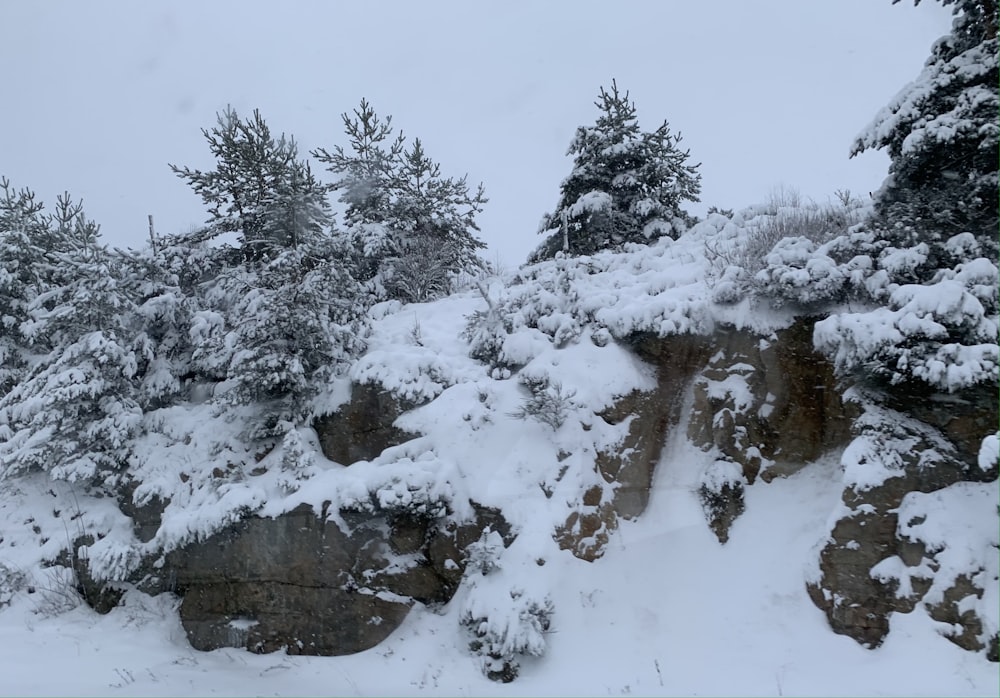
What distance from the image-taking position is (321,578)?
6.61 metres

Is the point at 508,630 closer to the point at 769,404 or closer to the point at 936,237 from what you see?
the point at 769,404

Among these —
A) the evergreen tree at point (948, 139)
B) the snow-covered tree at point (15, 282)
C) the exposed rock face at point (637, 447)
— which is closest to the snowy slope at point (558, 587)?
the exposed rock face at point (637, 447)

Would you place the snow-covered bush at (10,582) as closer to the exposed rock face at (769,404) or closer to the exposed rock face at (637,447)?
the exposed rock face at (637,447)

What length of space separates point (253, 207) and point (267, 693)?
8.78 meters

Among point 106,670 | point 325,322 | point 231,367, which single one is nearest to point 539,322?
point 325,322

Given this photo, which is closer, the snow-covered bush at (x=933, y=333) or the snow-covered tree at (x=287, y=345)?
the snow-covered bush at (x=933, y=333)

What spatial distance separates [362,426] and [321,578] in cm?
195

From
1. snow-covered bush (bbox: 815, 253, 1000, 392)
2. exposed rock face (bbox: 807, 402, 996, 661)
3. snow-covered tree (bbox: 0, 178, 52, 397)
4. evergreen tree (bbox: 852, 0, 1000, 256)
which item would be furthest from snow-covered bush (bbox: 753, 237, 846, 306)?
snow-covered tree (bbox: 0, 178, 52, 397)

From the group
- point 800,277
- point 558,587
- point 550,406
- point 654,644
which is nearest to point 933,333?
point 800,277

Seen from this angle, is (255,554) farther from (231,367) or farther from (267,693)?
(231,367)

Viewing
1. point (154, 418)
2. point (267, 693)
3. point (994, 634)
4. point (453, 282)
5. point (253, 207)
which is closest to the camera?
point (994, 634)

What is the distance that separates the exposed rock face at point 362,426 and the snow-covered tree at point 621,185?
6295 millimetres

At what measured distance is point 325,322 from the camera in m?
8.12

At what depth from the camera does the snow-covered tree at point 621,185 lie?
1276cm
